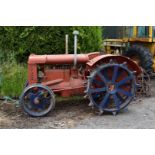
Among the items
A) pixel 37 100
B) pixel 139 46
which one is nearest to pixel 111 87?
pixel 37 100

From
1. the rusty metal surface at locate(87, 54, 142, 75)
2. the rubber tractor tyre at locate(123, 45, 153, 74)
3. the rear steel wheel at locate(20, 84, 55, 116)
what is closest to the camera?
the rear steel wheel at locate(20, 84, 55, 116)

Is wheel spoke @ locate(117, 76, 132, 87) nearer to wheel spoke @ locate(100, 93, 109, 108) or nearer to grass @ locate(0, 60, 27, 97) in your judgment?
wheel spoke @ locate(100, 93, 109, 108)

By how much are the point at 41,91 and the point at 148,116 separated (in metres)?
1.94

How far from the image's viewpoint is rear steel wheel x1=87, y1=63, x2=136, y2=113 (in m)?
6.61

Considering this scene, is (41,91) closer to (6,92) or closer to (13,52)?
(6,92)

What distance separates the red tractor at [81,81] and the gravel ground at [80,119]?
19 centimetres

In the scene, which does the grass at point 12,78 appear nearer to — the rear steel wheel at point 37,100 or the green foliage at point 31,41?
the green foliage at point 31,41

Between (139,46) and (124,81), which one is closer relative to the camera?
(124,81)

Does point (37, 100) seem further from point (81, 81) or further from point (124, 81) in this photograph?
point (124, 81)

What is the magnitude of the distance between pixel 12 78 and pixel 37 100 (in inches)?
74.4

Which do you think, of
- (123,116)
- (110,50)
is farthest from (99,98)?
(110,50)

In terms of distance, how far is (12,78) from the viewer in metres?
8.23

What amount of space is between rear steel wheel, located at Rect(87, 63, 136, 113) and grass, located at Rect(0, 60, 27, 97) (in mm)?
2000

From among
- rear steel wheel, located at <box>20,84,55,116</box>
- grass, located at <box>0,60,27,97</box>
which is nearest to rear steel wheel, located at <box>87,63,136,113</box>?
rear steel wheel, located at <box>20,84,55,116</box>
